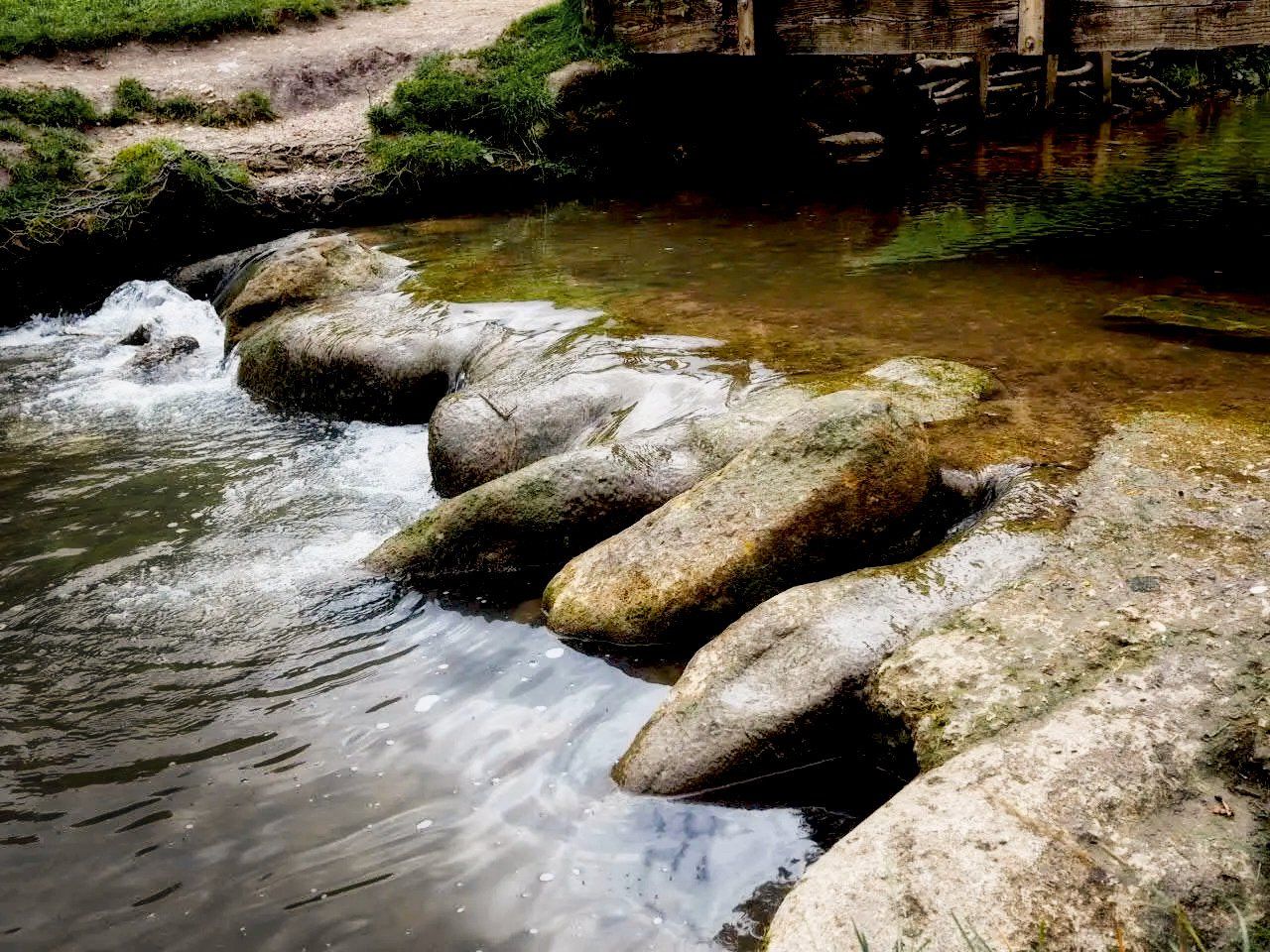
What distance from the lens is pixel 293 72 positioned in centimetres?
1363

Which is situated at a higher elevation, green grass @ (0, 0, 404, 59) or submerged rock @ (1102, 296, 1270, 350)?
green grass @ (0, 0, 404, 59)

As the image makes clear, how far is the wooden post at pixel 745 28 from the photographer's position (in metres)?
9.87

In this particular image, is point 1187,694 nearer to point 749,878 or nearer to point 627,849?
point 749,878

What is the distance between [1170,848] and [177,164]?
10830mm

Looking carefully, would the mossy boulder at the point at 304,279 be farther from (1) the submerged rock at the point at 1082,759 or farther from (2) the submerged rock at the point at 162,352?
(1) the submerged rock at the point at 1082,759

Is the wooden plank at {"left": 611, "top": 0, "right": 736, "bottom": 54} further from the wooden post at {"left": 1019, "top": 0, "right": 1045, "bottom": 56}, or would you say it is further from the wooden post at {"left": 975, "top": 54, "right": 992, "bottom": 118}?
the wooden post at {"left": 975, "top": 54, "right": 992, "bottom": 118}

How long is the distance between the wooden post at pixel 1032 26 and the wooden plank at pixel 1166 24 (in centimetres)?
21

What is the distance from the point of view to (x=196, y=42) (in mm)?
14047

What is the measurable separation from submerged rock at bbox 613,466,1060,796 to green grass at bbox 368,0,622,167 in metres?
9.75

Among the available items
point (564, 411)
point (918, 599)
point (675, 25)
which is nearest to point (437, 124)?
point (675, 25)

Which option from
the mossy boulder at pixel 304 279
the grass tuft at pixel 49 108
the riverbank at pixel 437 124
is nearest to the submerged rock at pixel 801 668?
the mossy boulder at pixel 304 279

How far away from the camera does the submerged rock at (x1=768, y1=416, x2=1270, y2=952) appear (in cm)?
242

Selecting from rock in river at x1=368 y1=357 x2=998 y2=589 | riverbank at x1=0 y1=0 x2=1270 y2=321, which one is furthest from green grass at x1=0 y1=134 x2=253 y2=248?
rock in river at x1=368 y1=357 x2=998 y2=589

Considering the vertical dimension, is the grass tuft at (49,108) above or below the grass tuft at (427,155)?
above
